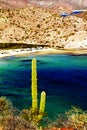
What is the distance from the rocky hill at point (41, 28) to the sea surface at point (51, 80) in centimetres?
2534

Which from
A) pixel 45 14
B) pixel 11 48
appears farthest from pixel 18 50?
pixel 45 14

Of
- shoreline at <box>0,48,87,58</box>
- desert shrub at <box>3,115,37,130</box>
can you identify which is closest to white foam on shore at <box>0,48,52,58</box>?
shoreline at <box>0,48,87,58</box>

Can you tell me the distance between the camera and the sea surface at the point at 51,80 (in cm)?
3913

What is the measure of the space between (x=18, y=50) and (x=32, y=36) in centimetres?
2261

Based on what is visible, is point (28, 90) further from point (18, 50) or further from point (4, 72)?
point (18, 50)

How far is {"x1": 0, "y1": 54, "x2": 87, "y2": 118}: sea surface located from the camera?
3913cm

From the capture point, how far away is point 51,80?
5384 cm

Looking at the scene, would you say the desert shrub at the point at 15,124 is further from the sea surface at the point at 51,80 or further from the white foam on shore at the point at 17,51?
the white foam on shore at the point at 17,51

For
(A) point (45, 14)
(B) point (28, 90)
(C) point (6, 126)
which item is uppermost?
(A) point (45, 14)

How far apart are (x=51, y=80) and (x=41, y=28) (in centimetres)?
6331

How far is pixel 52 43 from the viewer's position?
106 meters

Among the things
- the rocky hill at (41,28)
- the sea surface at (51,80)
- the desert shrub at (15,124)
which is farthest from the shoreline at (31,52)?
the desert shrub at (15,124)

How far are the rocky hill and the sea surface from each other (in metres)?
25.3

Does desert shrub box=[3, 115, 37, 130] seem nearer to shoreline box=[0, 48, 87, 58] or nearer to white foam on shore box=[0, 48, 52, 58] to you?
white foam on shore box=[0, 48, 52, 58]
